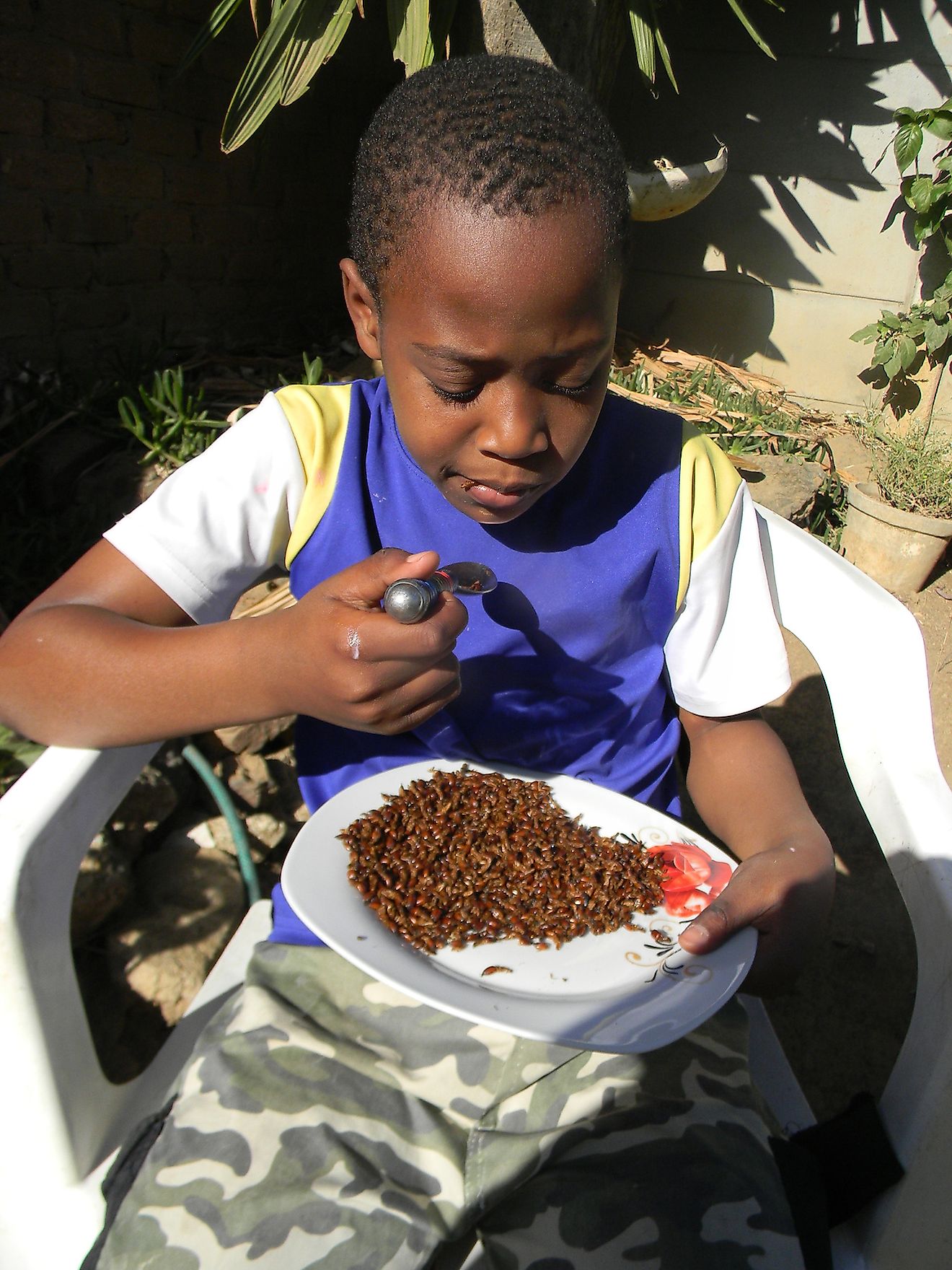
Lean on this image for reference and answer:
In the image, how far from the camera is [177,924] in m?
2.25

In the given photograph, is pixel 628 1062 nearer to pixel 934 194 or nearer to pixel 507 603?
pixel 507 603

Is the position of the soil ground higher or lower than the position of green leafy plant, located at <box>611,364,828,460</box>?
lower

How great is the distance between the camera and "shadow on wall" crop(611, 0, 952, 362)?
5.14m

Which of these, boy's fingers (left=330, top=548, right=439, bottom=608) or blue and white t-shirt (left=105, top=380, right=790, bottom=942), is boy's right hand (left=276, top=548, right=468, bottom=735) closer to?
boy's fingers (left=330, top=548, right=439, bottom=608)

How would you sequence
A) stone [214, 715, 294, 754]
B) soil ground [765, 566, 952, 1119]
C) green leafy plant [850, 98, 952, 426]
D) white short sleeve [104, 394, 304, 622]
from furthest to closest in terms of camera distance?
green leafy plant [850, 98, 952, 426]
stone [214, 715, 294, 754]
soil ground [765, 566, 952, 1119]
white short sleeve [104, 394, 304, 622]

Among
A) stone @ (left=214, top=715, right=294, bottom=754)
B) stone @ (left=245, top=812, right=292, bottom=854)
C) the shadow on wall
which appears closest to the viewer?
stone @ (left=245, top=812, right=292, bottom=854)

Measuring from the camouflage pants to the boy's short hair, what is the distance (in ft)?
3.35

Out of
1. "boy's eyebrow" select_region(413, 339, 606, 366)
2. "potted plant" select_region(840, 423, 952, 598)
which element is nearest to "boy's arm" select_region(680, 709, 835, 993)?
"boy's eyebrow" select_region(413, 339, 606, 366)

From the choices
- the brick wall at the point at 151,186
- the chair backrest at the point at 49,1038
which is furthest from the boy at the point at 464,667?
the brick wall at the point at 151,186

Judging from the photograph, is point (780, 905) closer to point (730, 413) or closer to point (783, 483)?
point (783, 483)

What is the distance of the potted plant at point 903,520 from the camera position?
4.44 m

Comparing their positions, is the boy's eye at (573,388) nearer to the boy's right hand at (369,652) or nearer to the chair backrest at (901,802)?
the boy's right hand at (369,652)

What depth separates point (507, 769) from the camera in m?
1.52

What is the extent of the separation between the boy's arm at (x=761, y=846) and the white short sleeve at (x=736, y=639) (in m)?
0.07
